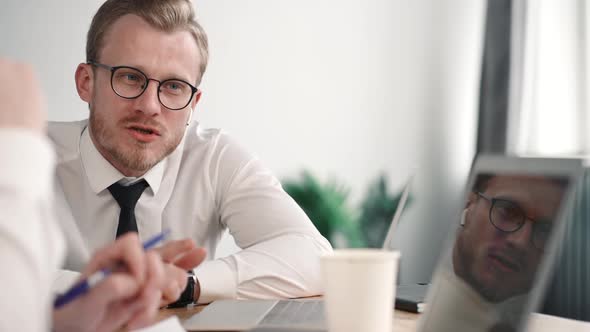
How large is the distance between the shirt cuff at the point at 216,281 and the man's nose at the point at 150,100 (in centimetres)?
49

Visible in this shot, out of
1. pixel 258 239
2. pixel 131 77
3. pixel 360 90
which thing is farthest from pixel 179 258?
pixel 360 90

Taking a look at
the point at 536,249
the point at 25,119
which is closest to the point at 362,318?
the point at 536,249

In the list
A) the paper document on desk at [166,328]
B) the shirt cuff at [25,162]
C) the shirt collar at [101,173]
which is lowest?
the shirt collar at [101,173]

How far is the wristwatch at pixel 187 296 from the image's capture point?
1.32m

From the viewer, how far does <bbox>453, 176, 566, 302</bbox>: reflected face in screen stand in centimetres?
73

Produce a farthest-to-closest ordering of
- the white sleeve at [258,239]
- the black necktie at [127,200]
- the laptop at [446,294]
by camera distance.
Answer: the black necktie at [127,200], the white sleeve at [258,239], the laptop at [446,294]

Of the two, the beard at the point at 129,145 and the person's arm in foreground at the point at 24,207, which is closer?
the person's arm in foreground at the point at 24,207

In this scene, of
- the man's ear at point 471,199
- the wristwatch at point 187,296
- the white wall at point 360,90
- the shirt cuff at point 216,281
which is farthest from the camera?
the white wall at point 360,90

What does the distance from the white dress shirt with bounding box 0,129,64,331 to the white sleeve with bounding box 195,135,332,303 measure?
2.67ft

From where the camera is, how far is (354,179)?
4.12m

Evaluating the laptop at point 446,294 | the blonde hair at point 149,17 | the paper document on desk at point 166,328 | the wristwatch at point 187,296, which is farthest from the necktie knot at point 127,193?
the paper document on desk at point 166,328

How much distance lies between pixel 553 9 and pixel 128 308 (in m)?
2.98

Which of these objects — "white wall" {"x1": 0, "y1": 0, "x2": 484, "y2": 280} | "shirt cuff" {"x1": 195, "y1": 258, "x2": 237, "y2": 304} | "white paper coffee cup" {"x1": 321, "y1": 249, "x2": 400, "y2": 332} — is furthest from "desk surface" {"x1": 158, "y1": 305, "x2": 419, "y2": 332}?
"white wall" {"x1": 0, "y1": 0, "x2": 484, "y2": 280}

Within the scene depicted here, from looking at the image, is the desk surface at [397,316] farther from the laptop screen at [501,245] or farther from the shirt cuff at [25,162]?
the shirt cuff at [25,162]
